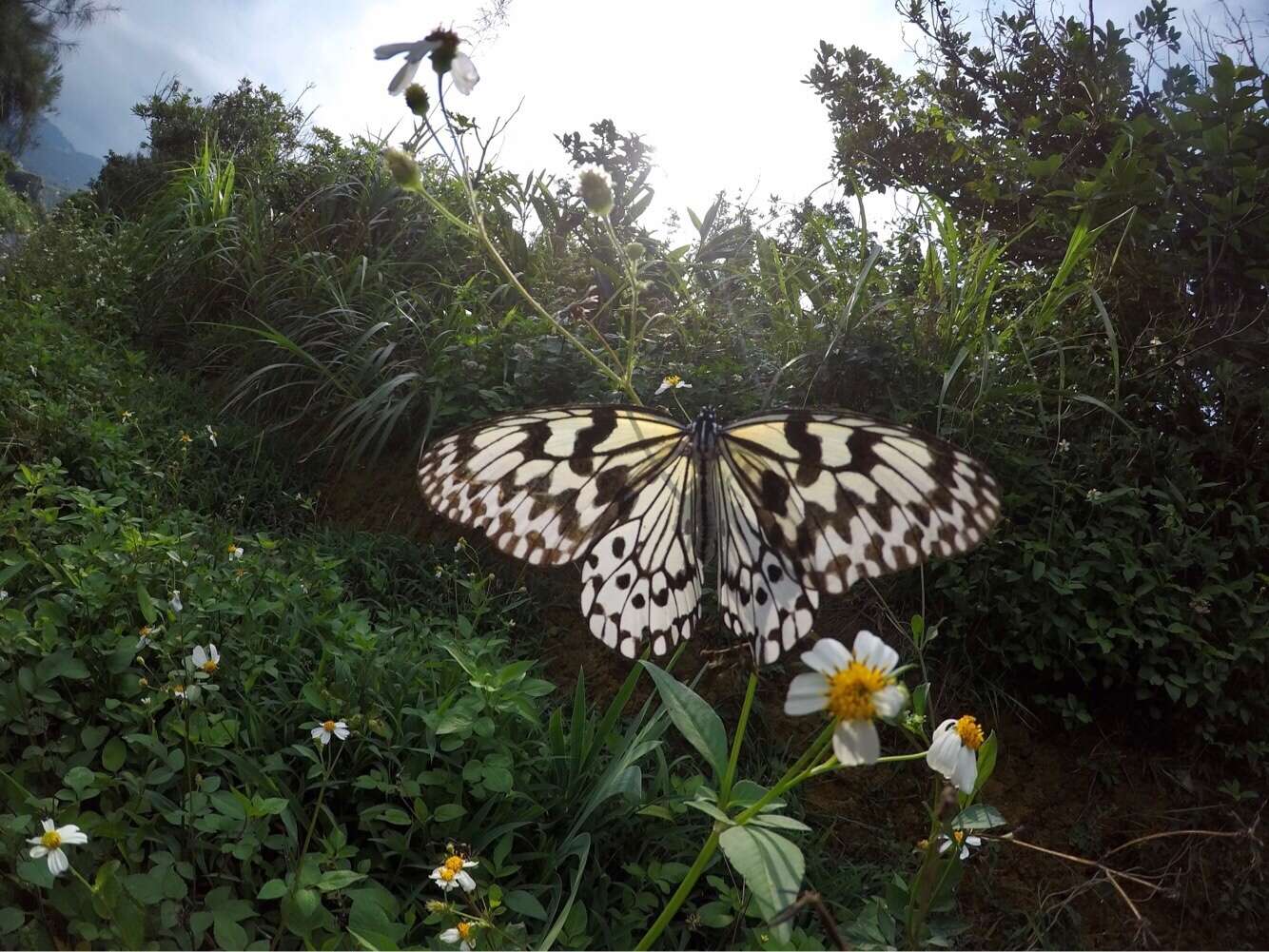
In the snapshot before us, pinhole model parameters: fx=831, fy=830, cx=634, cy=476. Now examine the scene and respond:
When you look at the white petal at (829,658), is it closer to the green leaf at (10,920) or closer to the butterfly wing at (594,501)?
the butterfly wing at (594,501)

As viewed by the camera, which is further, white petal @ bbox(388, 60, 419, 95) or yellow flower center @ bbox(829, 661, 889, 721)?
white petal @ bbox(388, 60, 419, 95)

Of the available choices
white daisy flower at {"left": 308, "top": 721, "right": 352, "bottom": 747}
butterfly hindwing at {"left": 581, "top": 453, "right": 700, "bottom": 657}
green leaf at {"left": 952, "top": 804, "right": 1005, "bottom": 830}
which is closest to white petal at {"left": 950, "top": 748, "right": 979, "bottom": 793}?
green leaf at {"left": 952, "top": 804, "right": 1005, "bottom": 830}

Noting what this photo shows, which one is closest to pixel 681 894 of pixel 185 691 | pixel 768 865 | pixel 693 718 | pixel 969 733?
pixel 768 865

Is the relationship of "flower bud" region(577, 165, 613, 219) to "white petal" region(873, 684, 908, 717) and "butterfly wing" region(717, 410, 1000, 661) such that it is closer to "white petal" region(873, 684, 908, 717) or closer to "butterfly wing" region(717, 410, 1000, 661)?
"butterfly wing" region(717, 410, 1000, 661)

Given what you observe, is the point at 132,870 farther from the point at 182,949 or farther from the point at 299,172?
the point at 299,172

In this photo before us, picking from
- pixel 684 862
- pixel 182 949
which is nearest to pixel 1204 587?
pixel 684 862
